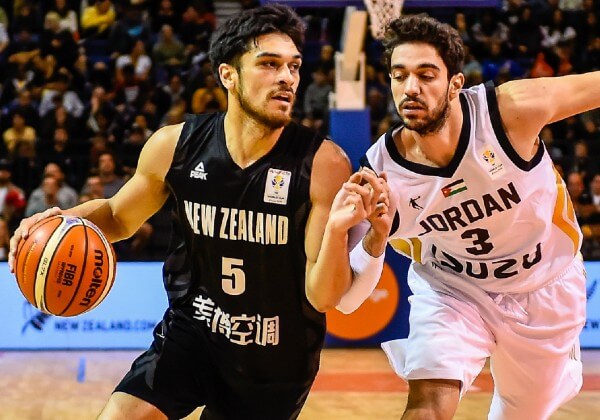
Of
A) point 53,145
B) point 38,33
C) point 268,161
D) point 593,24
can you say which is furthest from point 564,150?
point 268,161

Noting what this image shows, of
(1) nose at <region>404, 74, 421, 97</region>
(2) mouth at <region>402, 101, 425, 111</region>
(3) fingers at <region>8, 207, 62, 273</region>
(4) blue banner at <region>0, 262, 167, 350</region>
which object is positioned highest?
(1) nose at <region>404, 74, 421, 97</region>

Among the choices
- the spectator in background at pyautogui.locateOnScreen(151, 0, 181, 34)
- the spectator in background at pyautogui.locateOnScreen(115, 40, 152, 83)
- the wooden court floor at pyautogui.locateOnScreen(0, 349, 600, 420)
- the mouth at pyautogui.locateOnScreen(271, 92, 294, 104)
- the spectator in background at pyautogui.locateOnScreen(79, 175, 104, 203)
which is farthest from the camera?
the spectator in background at pyautogui.locateOnScreen(151, 0, 181, 34)

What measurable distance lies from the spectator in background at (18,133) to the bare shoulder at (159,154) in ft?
24.0

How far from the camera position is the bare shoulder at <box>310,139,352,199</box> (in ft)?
12.3

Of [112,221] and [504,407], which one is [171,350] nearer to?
[112,221]

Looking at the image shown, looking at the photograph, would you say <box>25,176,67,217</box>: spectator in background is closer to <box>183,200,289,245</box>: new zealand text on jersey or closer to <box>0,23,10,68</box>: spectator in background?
<box>0,23,10,68</box>: spectator in background

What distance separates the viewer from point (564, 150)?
11.1 meters

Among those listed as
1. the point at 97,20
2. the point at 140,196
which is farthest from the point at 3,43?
the point at 140,196

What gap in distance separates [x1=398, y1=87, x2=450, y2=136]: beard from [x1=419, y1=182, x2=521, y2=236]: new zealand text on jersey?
1.12 ft

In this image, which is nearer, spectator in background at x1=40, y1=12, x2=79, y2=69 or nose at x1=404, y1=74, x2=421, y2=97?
nose at x1=404, y1=74, x2=421, y2=97

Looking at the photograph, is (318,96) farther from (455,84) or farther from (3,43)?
(455,84)

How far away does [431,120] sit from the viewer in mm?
3910

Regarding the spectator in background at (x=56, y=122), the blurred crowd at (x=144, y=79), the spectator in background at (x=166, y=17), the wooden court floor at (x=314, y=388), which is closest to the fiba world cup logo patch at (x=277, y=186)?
the wooden court floor at (x=314, y=388)

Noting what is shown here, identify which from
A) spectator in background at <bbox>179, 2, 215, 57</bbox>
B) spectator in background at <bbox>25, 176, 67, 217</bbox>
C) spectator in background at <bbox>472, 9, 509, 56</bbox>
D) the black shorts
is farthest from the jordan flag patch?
spectator in background at <bbox>179, 2, 215, 57</bbox>
